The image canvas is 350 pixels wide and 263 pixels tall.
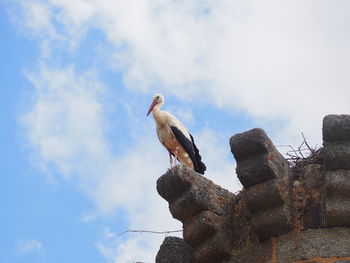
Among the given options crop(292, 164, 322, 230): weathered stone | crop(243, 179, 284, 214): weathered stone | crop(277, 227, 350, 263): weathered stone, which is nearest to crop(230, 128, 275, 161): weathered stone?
crop(243, 179, 284, 214): weathered stone

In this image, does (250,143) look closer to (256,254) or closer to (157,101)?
(256,254)

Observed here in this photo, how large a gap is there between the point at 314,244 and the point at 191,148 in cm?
571

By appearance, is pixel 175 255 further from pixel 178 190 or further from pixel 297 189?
pixel 297 189

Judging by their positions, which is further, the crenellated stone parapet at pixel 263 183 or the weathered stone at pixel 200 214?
the weathered stone at pixel 200 214

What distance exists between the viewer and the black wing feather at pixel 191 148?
1216 centimetres

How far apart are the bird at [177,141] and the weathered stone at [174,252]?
4185 millimetres

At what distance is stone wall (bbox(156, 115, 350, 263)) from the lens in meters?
6.96

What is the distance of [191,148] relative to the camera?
12508 millimetres

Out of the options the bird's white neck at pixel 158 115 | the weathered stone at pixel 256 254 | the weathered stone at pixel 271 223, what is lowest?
the weathered stone at pixel 256 254

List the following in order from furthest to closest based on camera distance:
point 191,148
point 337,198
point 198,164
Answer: point 191,148, point 198,164, point 337,198

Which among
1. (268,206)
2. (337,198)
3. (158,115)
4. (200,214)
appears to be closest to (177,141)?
(158,115)

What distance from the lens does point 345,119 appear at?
7.02 m

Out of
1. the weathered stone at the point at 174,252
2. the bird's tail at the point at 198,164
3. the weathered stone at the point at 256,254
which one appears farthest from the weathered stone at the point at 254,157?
the bird's tail at the point at 198,164

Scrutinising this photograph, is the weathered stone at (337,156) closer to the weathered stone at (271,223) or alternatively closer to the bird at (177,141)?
the weathered stone at (271,223)
